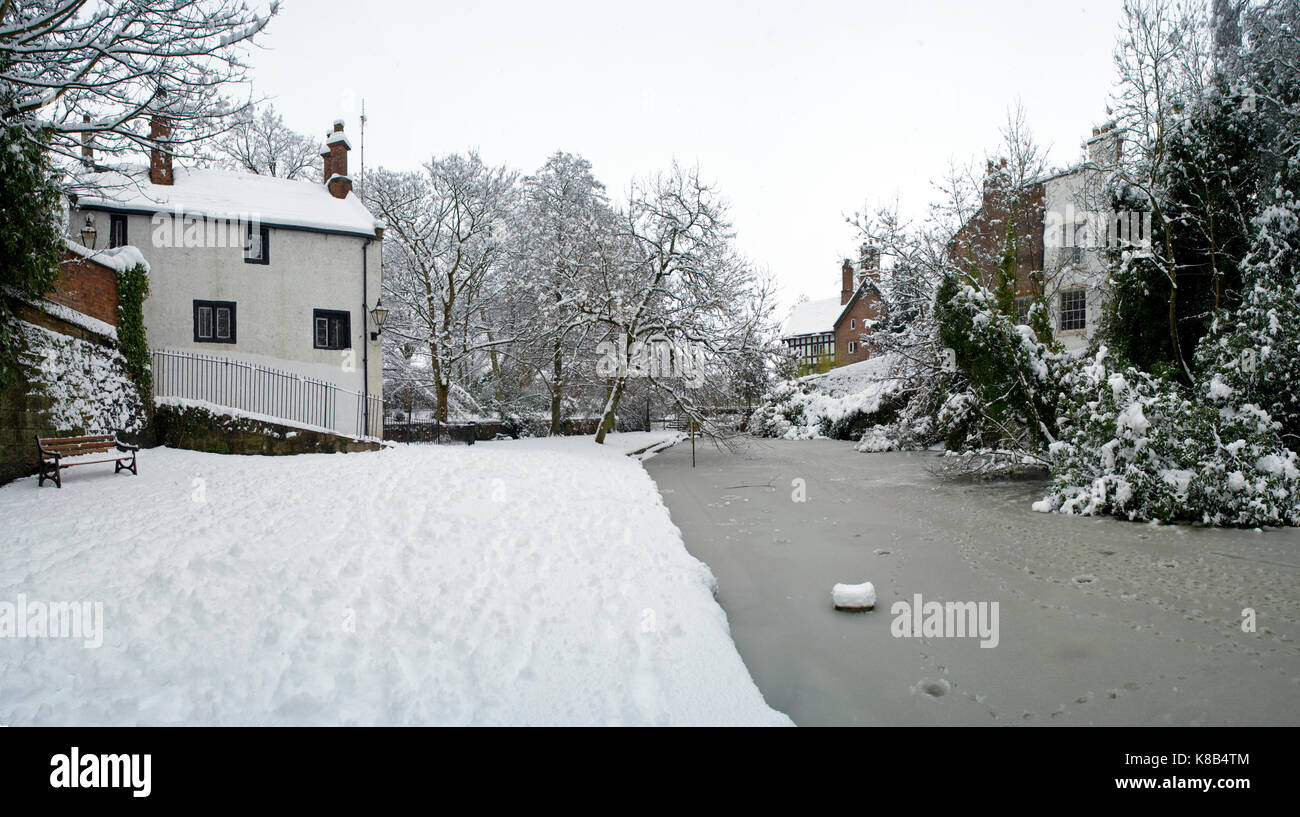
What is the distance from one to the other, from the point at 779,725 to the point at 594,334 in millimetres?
17694

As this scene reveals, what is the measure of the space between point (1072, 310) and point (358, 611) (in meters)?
26.7

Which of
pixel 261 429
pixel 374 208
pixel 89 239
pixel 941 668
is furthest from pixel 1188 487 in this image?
pixel 374 208

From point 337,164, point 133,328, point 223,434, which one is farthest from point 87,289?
point 337,164

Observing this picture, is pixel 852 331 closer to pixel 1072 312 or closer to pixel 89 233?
pixel 1072 312

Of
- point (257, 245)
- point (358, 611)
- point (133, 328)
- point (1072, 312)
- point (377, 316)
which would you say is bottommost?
point (358, 611)

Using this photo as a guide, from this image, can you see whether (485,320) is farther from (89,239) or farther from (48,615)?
(48,615)

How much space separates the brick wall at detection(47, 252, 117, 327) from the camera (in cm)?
1122

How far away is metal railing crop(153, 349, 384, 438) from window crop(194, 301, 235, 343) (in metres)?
0.71

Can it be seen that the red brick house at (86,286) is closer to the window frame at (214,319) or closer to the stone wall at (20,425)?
the stone wall at (20,425)

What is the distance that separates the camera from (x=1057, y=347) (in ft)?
44.5

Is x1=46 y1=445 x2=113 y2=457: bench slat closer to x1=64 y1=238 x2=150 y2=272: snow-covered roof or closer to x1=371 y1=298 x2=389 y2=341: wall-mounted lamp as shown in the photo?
x1=64 y1=238 x2=150 y2=272: snow-covered roof

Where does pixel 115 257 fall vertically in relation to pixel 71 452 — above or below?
above

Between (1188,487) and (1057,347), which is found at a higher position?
(1057,347)

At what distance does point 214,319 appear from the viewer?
18438mm
